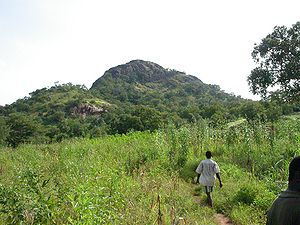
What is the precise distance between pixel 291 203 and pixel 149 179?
6.48 metres

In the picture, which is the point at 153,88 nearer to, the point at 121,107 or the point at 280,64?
the point at 121,107

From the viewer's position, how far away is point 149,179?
9383 mm

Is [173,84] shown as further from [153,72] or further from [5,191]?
[5,191]

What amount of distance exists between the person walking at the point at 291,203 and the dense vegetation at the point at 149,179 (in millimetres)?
1059

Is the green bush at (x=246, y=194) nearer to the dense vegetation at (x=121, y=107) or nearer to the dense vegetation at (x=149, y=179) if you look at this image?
the dense vegetation at (x=149, y=179)

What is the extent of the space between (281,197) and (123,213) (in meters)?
3.51

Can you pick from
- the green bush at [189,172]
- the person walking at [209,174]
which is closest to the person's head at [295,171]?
the person walking at [209,174]

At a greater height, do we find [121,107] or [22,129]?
[121,107]

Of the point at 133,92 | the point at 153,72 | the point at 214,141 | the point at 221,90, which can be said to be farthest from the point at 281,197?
the point at 153,72

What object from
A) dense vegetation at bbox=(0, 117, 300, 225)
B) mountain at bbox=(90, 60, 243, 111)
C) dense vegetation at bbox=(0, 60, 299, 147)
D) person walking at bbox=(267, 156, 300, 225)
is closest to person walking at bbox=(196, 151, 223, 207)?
Answer: dense vegetation at bbox=(0, 117, 300, 225)

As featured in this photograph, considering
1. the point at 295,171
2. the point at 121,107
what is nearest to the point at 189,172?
the point at 295,171

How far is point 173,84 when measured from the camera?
149 meters

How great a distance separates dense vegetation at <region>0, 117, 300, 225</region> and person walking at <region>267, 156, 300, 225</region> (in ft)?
3.47

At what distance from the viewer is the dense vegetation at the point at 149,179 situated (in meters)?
5.00
